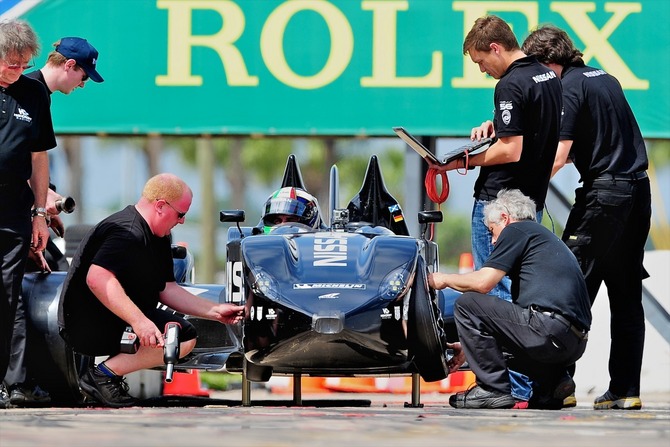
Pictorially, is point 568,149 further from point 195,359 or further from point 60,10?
point 60,10

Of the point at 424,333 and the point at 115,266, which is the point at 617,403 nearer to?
the point at 424,333

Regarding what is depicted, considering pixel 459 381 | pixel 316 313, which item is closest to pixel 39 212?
pixel 316 313

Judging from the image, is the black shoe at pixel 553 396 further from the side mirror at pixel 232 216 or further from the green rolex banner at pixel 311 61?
the green rolex banner at pixel 311 61

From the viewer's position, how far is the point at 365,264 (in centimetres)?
626

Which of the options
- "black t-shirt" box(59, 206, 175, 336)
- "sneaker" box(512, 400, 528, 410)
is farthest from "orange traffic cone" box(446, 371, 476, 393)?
"black t-shirt" box(59, 206, 175, 336)

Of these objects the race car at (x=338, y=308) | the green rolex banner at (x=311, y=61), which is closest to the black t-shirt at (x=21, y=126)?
the race car at (x=338, y=308)

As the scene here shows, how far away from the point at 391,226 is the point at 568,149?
1227 mm

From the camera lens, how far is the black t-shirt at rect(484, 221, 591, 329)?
21.4 feet

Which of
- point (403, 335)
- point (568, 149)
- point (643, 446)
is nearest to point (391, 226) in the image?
point (568, 149)

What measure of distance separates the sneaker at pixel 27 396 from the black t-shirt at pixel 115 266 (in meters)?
0.38

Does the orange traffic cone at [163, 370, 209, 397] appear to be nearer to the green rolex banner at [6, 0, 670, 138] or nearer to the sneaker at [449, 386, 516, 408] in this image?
the green rolex banner at [6, 0, 670, 138]

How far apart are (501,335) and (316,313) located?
3.46 ft

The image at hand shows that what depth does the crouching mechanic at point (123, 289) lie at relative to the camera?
6.45 m

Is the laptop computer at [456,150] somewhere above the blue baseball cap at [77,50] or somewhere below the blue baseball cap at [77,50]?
below
